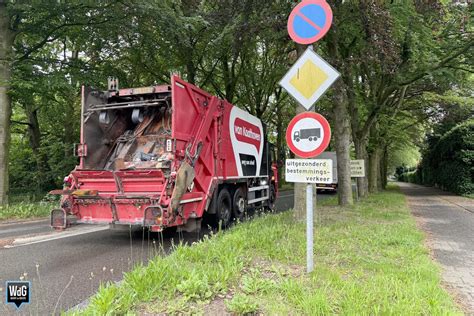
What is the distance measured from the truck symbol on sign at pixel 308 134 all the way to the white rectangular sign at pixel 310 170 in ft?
0.94

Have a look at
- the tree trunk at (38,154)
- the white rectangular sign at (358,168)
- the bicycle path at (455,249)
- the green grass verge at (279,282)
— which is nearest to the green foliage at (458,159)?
the white rectangular sign at (358,168)

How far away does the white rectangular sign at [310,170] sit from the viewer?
4145mm

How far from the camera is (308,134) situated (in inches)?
166

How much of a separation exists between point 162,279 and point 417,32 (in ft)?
31.7

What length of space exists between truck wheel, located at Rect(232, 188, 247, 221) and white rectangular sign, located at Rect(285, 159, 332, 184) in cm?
466

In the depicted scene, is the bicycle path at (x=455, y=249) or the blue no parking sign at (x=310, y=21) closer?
the bicycle path at (x=455, y=249)

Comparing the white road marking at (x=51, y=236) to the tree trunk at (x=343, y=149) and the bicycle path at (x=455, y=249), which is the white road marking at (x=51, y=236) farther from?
the tree trunk at (x=343, y=149)

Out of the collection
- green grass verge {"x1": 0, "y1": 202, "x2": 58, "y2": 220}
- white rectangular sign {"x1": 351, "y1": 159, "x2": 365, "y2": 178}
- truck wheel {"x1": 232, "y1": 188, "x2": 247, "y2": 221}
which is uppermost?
white rectangular sign {"x1": 351, "y1": 159, "x2": 365, "y2": 178}

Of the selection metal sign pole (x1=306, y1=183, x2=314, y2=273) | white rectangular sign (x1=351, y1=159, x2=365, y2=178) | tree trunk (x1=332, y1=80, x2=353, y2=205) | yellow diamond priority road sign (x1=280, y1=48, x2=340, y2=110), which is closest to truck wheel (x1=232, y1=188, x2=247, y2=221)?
tree trunk (x1=332, y1=80, x2=353, y2=205)

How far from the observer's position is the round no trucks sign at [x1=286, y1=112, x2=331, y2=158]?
4105mm

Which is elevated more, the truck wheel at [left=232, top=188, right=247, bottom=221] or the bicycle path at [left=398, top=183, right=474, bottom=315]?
the truck wheel at [left=232, top=188, right=247, bottom=221]

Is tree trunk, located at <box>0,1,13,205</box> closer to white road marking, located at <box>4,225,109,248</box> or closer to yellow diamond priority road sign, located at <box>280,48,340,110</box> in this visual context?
white road marking, located at <box>4,225,109,248</box>

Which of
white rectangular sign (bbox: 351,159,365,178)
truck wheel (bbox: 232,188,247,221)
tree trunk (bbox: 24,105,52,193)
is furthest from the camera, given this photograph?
tree trunk (bbox: 24,105,52,193)

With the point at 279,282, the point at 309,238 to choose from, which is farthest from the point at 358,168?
the point at 279,282
